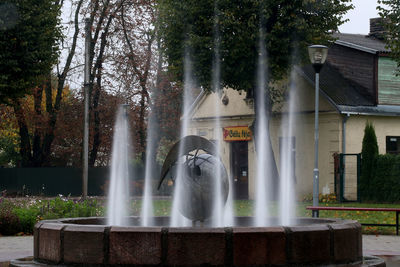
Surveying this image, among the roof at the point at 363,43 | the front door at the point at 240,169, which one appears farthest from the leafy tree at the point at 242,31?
the front door at the point at 240,169

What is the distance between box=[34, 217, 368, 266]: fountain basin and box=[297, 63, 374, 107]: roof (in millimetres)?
24201

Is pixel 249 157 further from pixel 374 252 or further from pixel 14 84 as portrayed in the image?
pixel 374 252

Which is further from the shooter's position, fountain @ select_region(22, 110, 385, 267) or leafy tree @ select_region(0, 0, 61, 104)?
leafy tree @ select_region(0, 0, 61, 104)

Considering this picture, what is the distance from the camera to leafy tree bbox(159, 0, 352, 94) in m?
30.2

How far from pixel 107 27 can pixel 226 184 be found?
29.6m

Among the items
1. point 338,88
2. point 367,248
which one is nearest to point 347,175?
point 338,88

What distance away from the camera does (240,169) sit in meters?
38.1

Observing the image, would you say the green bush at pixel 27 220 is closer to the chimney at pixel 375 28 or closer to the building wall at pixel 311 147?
the building wall at pixel 311 147

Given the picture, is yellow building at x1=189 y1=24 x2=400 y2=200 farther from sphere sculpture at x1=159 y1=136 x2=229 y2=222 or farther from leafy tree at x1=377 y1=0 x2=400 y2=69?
sphere sculpture at x1=159 y1=136 x2=229 y2=222

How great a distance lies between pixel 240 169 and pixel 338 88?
21.9 feet

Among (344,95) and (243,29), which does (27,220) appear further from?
(344,95)

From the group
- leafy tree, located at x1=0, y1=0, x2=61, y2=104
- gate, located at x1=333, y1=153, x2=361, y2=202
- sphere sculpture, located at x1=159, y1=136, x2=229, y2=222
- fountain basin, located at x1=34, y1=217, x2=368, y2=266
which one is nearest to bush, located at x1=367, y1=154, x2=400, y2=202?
gate, located at x1=333, y1=153, x2=361, y2=202

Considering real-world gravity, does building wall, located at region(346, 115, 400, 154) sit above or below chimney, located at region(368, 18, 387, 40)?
below

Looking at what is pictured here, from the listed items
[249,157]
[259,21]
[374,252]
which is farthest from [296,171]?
[374,252]
